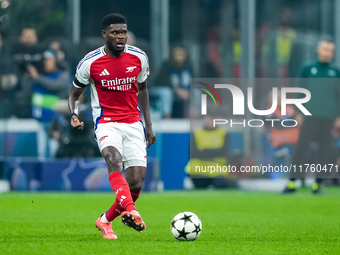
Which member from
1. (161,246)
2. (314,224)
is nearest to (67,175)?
(314,224)

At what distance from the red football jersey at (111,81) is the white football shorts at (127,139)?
7 centimetres

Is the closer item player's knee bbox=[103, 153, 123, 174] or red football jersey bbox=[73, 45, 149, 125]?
player's knee bbox=[103, 153, 123, 174]

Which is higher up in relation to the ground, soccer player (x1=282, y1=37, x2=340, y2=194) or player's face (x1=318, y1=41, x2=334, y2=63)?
player's face (x1=318, y1=41, x2=334, y2=63)

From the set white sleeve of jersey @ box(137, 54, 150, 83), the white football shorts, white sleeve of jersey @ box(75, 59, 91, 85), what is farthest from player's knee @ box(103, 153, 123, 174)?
white sleeve of jersey @ box(137, 54, 150, 83)

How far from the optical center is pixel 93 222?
34.0 feet

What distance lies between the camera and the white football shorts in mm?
8266

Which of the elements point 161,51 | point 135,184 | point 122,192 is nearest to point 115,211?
point 135,184

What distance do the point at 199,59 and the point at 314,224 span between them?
26.4ft

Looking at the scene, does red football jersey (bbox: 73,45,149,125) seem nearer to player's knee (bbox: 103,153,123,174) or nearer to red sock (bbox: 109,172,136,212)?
player's knee (bbox: 103,153,123,174)

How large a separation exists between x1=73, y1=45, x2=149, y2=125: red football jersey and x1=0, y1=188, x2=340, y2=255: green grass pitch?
128 cm

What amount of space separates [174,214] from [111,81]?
3.89m

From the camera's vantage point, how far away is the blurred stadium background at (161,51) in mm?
16188

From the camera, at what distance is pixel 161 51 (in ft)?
57.2

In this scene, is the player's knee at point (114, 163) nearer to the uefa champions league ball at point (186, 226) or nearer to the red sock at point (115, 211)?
the red sock at point (115, 211)
